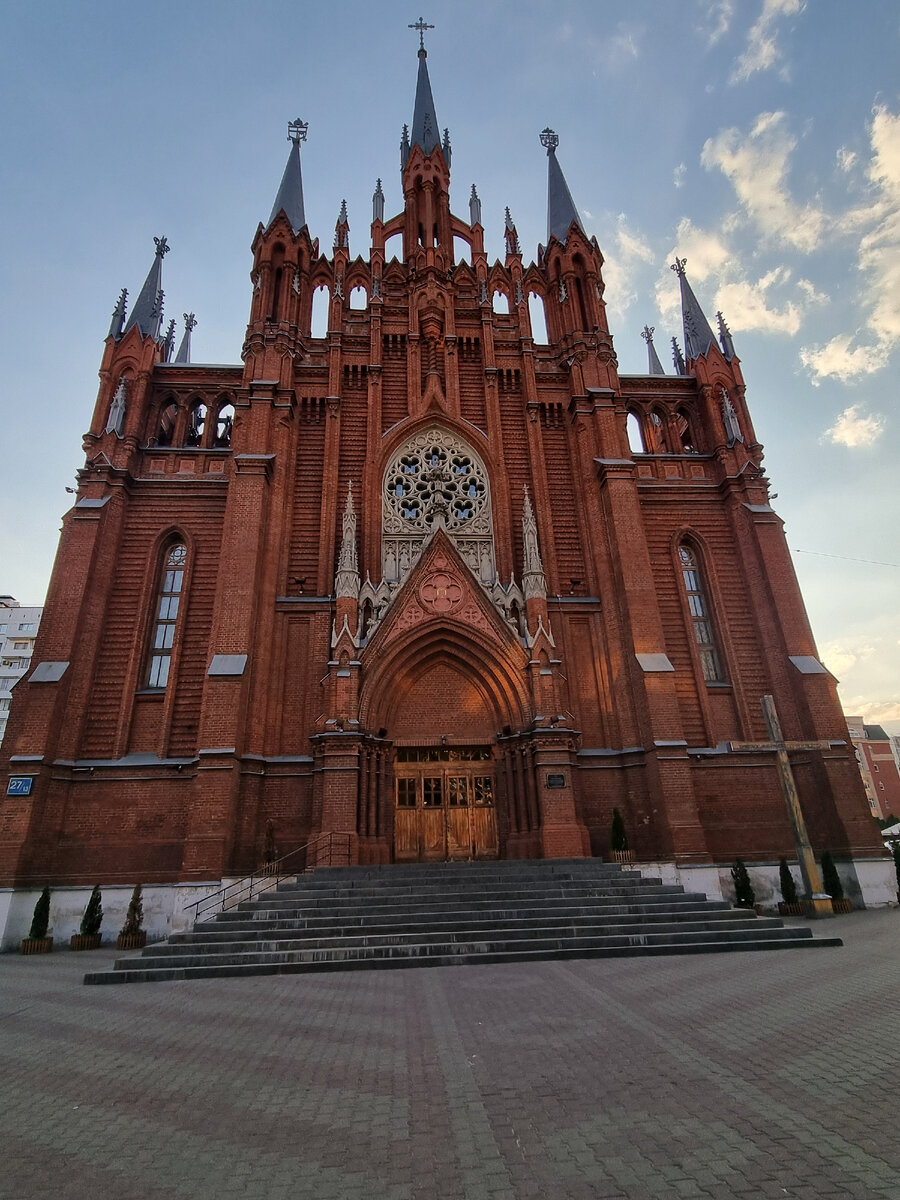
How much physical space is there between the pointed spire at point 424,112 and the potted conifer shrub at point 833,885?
30569mm

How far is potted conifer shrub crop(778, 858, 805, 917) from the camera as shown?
16047mm

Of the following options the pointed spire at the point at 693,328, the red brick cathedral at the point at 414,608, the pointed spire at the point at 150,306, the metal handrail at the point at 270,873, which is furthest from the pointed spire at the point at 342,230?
the metal handrail at the point at 270,873

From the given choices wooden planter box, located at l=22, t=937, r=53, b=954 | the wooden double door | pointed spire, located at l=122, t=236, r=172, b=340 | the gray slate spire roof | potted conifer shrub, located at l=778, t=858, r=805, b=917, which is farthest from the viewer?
the gray slate spire roof

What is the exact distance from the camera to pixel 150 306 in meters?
23.8

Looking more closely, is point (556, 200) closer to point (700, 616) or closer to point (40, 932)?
point (700, 616)

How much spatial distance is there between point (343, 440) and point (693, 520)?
12486 mm

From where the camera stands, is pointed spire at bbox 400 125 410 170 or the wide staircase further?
pointed spire at bbox 400 125 410 170

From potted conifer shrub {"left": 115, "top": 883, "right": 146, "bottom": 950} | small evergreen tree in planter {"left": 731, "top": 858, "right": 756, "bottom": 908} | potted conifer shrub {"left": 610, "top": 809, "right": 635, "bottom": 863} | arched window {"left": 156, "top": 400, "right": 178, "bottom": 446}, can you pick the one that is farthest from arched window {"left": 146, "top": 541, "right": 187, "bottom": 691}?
small evergreen tree in planter {"left": 731, "top": 858, "right": 756, "bottom": 908}

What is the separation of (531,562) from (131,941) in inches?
555

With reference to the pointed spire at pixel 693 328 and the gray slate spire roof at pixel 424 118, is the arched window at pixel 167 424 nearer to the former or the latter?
the gray slate spire roof at pixel 424 118

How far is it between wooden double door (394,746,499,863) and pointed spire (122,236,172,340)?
17.6 metres

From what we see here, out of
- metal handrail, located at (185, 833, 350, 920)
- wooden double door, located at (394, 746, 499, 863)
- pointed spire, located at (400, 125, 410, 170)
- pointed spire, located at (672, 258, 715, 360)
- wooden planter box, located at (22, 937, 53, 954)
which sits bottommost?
wooden planter box, located at (22, 937, 53, 954)

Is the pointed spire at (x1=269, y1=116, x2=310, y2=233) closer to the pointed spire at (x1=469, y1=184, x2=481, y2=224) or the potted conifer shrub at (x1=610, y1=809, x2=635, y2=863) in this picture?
the pointed spire at (x1=469, y1=184, x2=481, y2=224)

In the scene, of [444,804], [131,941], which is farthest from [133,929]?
[444,804]
